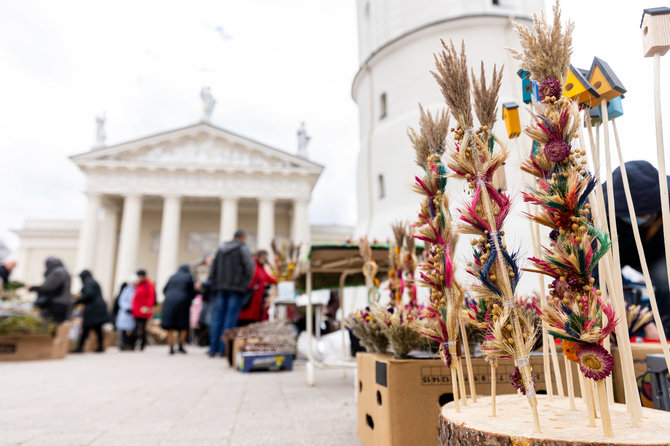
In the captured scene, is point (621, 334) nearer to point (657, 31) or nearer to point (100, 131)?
point (657, 31)

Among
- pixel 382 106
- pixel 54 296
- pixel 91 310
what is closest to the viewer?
pixel 54 296

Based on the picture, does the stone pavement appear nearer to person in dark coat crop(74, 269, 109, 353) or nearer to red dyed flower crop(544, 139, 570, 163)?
red dyed flower crop(544, 139, 570, 163)

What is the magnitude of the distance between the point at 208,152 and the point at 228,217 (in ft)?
17.9

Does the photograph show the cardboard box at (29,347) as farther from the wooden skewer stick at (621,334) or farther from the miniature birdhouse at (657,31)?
the miniature birdhouse at (657,31)

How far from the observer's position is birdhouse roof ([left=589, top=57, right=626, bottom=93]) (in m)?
1.15

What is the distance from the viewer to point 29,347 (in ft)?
22.6

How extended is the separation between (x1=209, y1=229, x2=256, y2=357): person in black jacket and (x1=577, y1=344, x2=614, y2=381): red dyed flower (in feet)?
19.9

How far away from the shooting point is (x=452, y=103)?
48.0 inches

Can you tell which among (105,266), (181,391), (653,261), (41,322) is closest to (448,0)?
(653,261)

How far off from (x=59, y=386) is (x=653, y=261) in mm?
5158

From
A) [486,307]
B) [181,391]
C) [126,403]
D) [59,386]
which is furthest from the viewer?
[59,386]

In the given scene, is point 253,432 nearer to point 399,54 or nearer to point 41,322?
point 41,322

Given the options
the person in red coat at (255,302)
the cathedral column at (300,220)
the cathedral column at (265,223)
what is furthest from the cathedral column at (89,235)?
the person in red coat at (255,302)

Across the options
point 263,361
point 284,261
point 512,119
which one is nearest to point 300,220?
point 284,261
